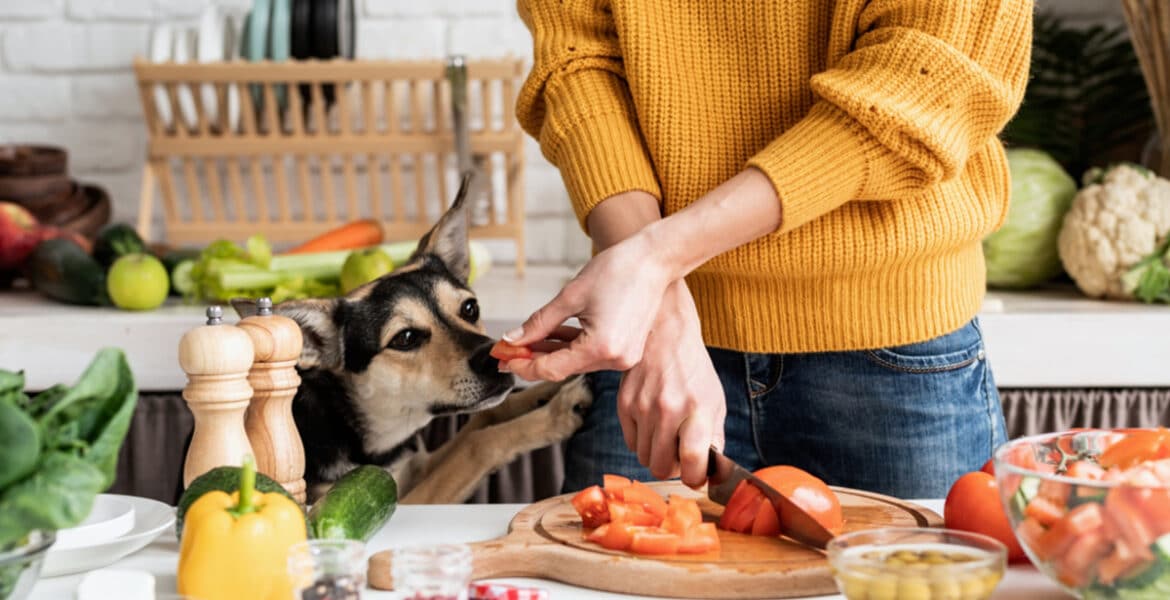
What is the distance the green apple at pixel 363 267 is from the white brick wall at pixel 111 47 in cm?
68

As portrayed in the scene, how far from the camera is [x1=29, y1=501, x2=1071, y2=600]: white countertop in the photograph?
35.3 inches

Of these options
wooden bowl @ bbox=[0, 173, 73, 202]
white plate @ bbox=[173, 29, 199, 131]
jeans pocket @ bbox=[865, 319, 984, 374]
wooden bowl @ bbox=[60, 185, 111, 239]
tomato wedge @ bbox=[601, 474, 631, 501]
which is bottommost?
tomato wedge @ bbox=[601, 474, 631, 501]

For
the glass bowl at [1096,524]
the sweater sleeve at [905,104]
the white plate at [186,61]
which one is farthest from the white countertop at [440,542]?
the white plate at [186,61]

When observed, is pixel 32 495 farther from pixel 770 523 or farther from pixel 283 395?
pixel 770 523

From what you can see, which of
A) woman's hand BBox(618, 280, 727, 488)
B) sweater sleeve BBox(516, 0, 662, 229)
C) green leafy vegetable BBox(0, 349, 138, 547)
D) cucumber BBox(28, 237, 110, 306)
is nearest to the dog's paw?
sweater sleeve BBox(516, 0, 662, 229)

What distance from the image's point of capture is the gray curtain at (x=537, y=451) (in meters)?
2.07

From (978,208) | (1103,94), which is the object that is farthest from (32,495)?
(1103,94)

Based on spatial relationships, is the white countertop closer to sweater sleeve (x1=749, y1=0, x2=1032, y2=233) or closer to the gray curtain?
sweater sleeve (x1=749, y1=0, x2=1032, y2=233)

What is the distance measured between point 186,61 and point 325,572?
1923 mm

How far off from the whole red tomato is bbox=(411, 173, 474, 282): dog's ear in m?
0.90

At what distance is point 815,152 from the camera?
1.14m

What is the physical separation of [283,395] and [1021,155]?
1761 millimetres

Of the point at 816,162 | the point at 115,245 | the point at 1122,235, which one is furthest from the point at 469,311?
the point at 1122,235

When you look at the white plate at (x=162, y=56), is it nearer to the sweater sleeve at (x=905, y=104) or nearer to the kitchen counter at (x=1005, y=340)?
the kitchen counter at (x=1005, y=340)
